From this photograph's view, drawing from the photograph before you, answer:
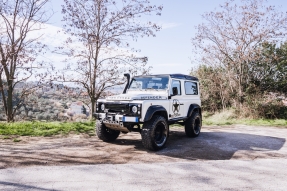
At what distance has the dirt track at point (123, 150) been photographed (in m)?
4.79

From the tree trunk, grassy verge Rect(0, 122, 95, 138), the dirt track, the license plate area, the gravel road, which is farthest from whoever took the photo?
the tree trunk

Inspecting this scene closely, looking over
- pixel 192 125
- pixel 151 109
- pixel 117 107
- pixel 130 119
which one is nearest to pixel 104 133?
pixel 117 107

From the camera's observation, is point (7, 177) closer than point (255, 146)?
Yes

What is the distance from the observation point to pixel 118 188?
3.41 m

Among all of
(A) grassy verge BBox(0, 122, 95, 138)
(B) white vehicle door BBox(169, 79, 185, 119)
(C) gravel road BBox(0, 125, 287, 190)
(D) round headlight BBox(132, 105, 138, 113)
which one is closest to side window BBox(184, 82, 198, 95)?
(B) white vehicle door BBox(169, 79, 185, 119)

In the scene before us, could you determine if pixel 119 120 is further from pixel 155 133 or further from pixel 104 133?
pixel 104 133

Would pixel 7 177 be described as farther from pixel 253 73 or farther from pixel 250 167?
pixel 253 73

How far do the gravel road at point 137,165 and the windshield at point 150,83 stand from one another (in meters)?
1.65

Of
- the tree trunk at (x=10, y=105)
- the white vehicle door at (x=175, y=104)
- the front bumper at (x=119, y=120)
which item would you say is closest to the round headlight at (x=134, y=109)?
the front bumper at (x=119, y=120)

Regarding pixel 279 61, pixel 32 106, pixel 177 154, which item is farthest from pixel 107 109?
pixel 279 61

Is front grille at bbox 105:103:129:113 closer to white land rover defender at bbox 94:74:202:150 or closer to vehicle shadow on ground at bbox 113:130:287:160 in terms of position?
white land rover defender at bbox 94:74:202:150

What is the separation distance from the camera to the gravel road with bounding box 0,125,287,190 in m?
3.59

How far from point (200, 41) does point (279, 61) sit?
529 centimetres

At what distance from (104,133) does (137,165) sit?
2.23 meters
